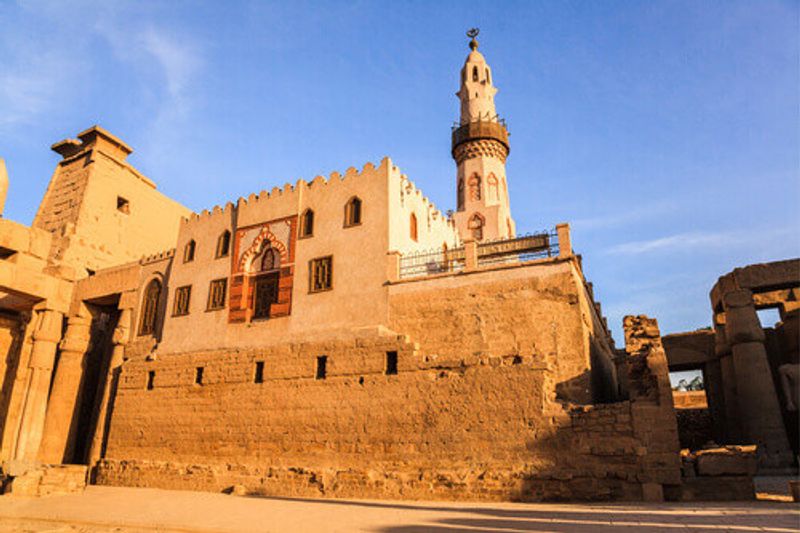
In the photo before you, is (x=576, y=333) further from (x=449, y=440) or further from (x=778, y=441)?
(x=778, y=441)

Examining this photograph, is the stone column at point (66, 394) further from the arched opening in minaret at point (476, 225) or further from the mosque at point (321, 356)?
the arched opening in minaret at point (476, 225)

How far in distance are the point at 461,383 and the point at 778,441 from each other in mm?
9304

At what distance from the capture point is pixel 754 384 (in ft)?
49.4

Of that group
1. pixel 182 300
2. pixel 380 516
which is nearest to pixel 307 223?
pixel 182 300

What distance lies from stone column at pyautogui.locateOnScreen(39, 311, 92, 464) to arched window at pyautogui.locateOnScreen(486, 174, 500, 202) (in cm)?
Answer: 1825

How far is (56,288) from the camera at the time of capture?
20703mm

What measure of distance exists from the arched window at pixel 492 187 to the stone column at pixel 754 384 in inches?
441

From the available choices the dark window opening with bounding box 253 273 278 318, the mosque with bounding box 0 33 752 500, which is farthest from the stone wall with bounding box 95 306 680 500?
→ the dark window opening with bounding box 253 273 278 318

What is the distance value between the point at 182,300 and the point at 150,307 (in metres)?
2.05

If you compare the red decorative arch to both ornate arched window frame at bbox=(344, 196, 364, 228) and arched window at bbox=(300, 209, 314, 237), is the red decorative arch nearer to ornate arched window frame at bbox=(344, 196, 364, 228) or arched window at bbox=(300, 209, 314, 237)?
arched window at bbox=(300, 209, 314, 237)

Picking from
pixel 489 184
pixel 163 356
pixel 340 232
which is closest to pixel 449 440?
pixel 340 232

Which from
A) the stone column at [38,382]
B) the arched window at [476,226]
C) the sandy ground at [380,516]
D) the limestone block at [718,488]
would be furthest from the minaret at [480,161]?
the stone column at [38,382]

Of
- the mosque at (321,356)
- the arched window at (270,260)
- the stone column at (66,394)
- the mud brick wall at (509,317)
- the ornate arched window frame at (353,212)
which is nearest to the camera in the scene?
the mosque at (321,356)

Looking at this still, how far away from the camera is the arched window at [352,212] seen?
1634 cm
